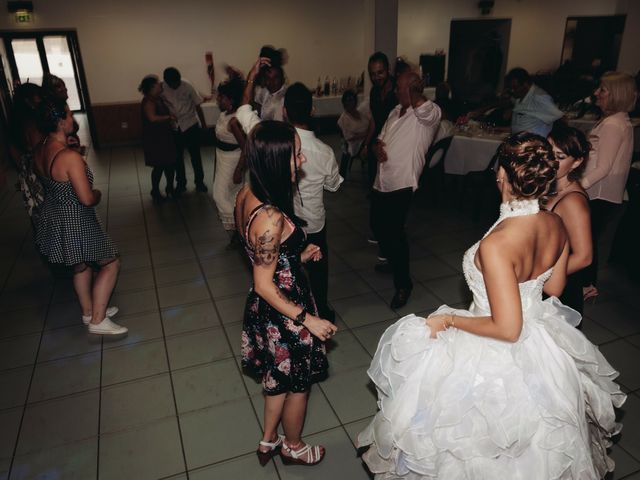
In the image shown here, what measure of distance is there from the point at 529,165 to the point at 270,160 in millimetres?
889

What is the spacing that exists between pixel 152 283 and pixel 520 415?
126 inches

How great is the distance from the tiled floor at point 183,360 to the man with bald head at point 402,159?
0.39 meters

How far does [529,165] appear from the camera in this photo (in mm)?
1492

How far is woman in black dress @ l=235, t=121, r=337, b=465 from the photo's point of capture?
1729 mm

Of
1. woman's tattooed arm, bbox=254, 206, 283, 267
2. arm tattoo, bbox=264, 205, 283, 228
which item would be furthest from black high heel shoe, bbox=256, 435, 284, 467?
arm tattoo, bbox=264, 205, 283, 228

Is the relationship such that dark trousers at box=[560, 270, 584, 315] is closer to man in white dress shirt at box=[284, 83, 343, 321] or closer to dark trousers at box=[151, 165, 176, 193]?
man in white dress shirt at box=[284, 83, 343, 321]

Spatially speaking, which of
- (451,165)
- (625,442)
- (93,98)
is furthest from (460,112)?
(93,98)

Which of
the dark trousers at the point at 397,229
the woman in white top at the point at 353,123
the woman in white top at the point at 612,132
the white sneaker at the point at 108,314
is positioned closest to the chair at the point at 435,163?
the woman in white top at the point at 353,123

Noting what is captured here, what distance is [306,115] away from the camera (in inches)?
104

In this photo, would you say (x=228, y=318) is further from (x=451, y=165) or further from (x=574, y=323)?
(x=451, y=165)

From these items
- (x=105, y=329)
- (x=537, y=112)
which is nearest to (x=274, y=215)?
(x=105, y=329)

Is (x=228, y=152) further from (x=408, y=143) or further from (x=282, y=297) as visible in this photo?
(x=282, y=297)

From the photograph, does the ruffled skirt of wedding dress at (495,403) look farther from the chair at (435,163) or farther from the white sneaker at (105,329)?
the chair at (435,163)

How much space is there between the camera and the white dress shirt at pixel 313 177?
104 inches
